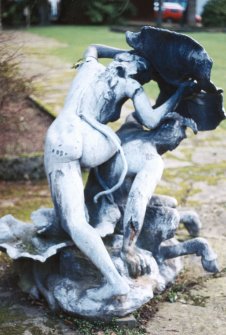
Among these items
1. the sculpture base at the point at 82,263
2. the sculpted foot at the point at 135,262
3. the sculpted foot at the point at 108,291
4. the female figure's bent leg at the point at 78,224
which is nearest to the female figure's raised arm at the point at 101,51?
the female figure's bent leg at the point at 78,224

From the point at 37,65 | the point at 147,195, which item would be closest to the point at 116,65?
the point at 147,195

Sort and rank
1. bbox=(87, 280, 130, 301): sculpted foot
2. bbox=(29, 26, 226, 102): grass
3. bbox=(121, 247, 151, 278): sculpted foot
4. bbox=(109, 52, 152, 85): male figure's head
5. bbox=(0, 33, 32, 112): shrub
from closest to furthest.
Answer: bbox=(87, 280, 130, 301): sculpted foot, bbox=(121, 247, 151, 278): sculpted foot, bbox=(109, 52, 152, 85): male figure's head, bbox=(29, 26, 226, 102): grass, bbox=(0, 33, 32, 112): shrub

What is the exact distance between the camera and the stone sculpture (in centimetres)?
322

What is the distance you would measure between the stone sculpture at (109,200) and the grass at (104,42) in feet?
3.16

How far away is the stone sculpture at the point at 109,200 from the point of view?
3.22 metres

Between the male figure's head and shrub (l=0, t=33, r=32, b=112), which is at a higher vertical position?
the male figure's head

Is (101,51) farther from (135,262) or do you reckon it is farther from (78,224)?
(135,262)

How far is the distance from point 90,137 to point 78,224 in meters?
0.48

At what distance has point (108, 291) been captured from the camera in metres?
3.10

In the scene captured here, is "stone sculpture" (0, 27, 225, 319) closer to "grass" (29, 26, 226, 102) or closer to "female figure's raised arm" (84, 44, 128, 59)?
"female figure's raised arm" (84, 44, 128, 59)

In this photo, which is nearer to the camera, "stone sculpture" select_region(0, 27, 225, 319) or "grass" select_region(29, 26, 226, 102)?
"stone sculpture" select_region(0, 27, 225, 319)

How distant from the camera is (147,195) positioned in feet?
11.0

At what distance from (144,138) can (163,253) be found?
674 millimetres

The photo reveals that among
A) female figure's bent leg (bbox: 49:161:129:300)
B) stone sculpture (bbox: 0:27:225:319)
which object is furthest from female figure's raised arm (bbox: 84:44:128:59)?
female figure's bent leg (bbox: 49:161:129:300)
